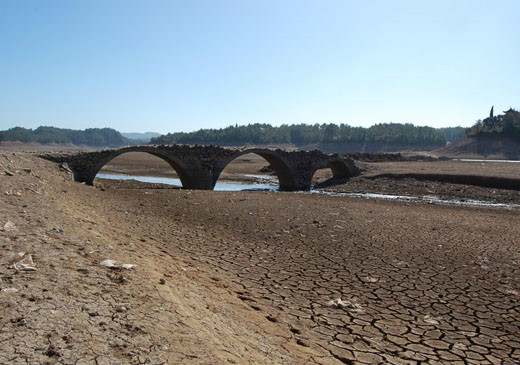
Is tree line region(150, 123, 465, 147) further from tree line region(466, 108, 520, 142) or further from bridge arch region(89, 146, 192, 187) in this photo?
bridge arch region(89, 146, 192, 187)

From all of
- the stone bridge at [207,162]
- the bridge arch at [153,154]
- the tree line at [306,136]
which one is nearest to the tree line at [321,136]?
the tree line at [306,136]

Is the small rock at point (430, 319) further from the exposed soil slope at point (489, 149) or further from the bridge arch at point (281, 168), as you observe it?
the exposed soil slope at point (489, 149)

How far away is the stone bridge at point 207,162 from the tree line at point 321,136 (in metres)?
74.6

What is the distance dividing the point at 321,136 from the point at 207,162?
94.0 metres

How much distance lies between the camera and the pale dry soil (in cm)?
332

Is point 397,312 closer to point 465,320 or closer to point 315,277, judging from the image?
point 465,320

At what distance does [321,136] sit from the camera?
116 m

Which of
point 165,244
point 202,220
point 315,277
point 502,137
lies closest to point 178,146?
point 202,220

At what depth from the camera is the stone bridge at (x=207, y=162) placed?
2019 cm

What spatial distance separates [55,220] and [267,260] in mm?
4128

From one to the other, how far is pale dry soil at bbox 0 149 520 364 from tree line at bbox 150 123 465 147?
98794 mm

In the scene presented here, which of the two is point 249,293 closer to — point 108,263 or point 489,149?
point 108,263

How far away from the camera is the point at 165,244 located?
8.45m

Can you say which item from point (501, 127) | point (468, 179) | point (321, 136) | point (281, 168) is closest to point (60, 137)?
point (321, 136)
